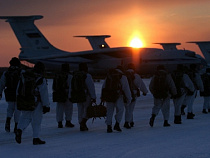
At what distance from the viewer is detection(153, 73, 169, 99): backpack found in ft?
32.6

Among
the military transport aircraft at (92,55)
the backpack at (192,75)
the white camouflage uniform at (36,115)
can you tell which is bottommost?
the white camouflage uniform at (36,115)

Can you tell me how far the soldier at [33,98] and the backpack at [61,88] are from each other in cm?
249

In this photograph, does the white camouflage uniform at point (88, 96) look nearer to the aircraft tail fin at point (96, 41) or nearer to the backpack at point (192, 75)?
the backpack at point (192, 75)

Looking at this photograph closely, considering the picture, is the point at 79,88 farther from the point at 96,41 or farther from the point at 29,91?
the point at 96,41

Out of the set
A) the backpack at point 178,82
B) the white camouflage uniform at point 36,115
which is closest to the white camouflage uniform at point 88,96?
the white camouflage uniform at point 36,115

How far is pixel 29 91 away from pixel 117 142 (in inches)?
82.6

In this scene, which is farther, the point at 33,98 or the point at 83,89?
the point at 83,89

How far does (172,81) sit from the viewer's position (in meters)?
10.0

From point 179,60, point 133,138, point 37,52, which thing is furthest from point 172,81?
point 37,52

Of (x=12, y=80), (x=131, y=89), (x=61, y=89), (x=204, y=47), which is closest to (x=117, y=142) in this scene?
(x=131, y=89)

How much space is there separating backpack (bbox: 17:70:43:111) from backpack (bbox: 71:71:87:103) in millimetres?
1932

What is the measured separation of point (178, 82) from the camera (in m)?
10.9

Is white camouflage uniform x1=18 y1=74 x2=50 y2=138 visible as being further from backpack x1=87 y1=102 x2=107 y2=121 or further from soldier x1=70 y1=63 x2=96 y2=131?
backpack x1=87 y1=102 x2=107 y2=121

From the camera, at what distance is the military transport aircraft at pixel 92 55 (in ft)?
121
